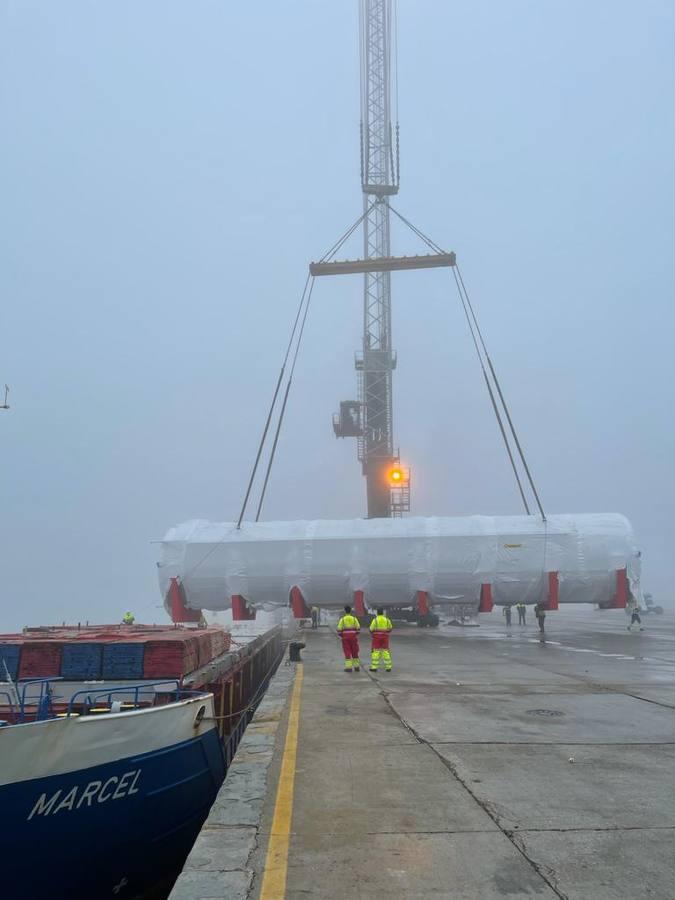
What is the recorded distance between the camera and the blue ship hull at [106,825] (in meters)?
6.21

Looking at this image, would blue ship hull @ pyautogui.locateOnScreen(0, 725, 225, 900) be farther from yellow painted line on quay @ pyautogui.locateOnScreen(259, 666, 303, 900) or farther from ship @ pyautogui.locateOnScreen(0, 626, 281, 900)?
yellow painted line on quay @ pyautogui.locateOnScreen(259, 666, 303, 900)

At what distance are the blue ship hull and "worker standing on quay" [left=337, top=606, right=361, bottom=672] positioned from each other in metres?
5.48

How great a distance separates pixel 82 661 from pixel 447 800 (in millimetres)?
6145

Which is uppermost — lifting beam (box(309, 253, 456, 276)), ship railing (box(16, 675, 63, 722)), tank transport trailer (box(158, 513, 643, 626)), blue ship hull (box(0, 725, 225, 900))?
lifting beam (box(309, 253, 456, 276))

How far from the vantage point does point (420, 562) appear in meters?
30.8

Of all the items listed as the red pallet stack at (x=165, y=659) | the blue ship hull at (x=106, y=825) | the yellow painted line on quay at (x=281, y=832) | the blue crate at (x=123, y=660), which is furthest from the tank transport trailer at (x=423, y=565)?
the yellow painted line on quay at (x=281, y=832)

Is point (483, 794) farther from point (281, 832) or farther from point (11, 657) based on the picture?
point (11, 657)

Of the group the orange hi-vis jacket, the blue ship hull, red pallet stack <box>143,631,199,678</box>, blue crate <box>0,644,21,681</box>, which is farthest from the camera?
the orange hi-vis jacket

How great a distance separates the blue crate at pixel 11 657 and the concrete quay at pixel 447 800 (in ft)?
11.8

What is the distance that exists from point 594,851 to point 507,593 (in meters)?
27.0

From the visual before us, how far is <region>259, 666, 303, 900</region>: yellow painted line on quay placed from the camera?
13.8 ft

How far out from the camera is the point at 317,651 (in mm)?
21891

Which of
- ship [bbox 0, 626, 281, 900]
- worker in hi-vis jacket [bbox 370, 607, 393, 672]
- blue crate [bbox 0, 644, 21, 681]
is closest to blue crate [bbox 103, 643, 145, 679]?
ship [bbox 0, 626, 281, 900]

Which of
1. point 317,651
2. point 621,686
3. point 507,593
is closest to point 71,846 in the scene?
point 621,686
